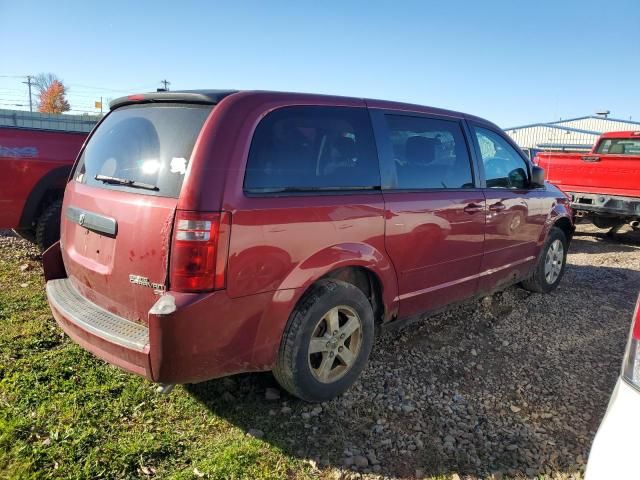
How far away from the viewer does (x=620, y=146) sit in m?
10.1

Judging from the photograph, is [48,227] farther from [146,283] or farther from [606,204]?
[606,204]

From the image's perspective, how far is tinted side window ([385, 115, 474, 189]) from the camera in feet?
11.3

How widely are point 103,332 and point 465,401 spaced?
7.38ft

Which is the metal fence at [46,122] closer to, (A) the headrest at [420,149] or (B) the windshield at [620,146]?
(B) the windshield at [620,146]

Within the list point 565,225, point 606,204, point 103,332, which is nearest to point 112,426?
point 103,332

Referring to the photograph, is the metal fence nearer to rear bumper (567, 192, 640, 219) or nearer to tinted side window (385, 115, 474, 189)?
rear bumper (567, 192, 640, 219)

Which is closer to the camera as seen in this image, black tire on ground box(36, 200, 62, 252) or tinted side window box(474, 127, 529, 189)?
tinted side window box(474, 127, 529, 189)

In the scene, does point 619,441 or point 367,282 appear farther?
point 367,282

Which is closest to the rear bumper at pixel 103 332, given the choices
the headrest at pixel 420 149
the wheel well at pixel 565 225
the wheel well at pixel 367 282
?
the wheel well at pixel 367 282

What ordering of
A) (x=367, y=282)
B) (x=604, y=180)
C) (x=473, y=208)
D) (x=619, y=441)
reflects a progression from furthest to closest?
1. (x=604, y=180)
2. (x=473, y=208)
3. (x=367, y=282)
4. (x=619, y=441)

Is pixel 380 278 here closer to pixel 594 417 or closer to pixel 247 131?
pixel 247 131

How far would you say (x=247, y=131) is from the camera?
8.45 ft

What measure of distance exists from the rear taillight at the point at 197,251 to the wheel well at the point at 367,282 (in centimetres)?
91

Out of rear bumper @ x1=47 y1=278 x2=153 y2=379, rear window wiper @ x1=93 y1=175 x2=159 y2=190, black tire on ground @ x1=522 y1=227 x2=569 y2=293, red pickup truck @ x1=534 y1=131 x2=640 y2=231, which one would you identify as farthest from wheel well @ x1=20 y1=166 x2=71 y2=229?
red pickup truck @ x1=534 y1=131 x2=640 y2=231
